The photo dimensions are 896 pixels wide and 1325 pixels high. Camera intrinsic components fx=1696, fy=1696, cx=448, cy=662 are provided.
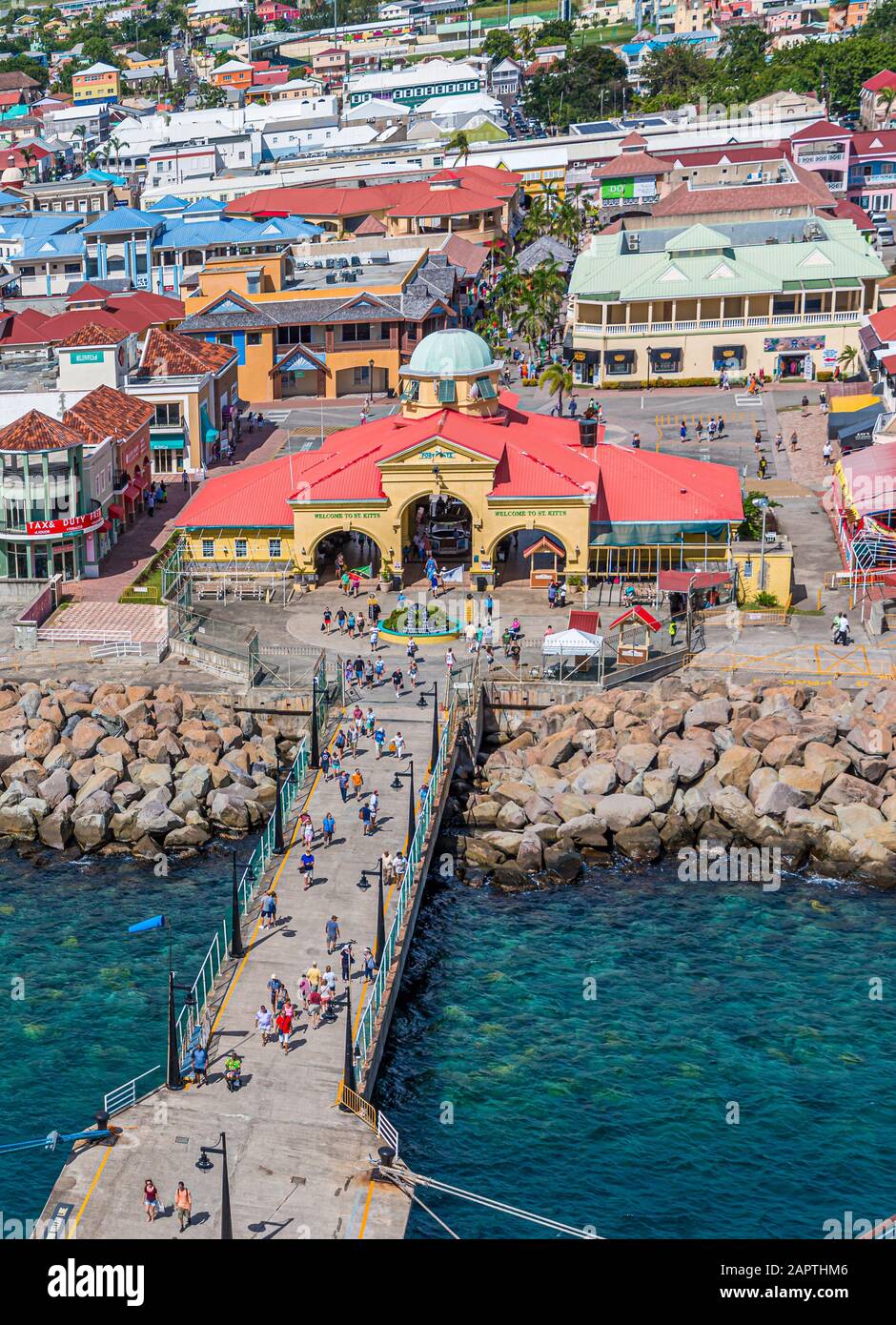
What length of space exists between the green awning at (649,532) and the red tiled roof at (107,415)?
29.0 metres

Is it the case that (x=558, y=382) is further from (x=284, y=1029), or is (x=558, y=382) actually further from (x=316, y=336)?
(x=284, y=1029)

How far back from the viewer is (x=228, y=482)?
90312 mm

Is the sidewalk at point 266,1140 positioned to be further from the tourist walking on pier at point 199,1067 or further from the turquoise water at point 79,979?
the turquoise water at point 79,979

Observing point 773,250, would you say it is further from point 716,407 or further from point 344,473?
point 344,473

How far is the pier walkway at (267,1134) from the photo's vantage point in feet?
138

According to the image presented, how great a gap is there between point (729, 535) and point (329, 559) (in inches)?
820

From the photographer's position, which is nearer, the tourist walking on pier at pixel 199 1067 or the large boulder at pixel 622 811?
the tourist walking on pier at pixel 199 1067

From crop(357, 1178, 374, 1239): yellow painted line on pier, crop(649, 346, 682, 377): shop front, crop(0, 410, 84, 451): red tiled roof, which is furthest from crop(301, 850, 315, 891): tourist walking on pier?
crop(649, 346, 682, 377): shop front

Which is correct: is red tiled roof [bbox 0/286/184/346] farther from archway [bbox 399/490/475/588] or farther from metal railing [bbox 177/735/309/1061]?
metal railing [bbox 177/735/309/1061]

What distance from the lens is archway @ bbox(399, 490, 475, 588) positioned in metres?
85.1

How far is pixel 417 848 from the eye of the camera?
200 feet

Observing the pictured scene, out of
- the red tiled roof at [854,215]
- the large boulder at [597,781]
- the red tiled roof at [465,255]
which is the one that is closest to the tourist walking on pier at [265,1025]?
the large boulder at [597,781]

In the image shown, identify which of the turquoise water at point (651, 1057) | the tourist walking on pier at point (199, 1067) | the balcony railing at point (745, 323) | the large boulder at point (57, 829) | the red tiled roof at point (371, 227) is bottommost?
the turquoise water at point (651, 1057)

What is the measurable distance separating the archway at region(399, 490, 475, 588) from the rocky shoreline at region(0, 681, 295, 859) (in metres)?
15.4
